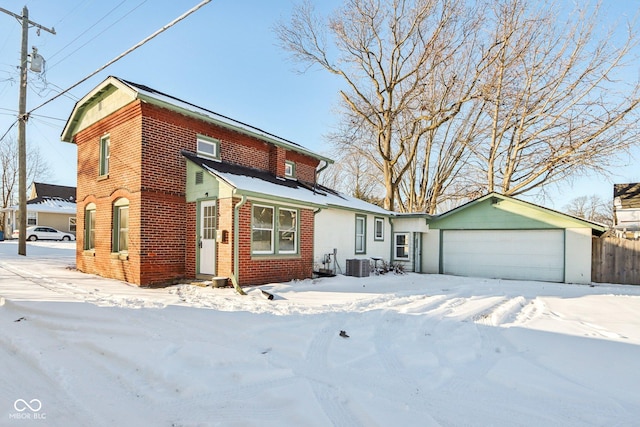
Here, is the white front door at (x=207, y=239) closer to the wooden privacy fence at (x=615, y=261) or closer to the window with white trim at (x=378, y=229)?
the window with white trim at (x=378, y=229)

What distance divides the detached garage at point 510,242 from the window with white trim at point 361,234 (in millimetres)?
3299

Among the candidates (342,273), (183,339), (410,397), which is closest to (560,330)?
(410,397)

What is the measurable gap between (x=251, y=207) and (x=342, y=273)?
5274 millimetres

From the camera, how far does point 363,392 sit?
3.37 meters

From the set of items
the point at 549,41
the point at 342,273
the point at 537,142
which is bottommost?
the point at 342,273

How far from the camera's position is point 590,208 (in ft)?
174

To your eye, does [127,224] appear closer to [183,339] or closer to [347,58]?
[183,339]

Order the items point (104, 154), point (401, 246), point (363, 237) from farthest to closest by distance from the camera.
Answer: point (401, 246) < point (363, 237) < point (104, 154)

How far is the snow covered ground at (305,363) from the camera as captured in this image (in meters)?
2.97

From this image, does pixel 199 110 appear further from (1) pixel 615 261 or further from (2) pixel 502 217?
(1) pixel 615 261

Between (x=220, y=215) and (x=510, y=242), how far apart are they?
38.1 ft

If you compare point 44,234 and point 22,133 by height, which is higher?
point 22,133

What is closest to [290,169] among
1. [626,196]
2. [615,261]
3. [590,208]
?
[615,261]

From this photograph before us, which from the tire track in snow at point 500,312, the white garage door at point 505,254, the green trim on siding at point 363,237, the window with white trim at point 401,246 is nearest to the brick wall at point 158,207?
the green trim on siding at point 363,237
